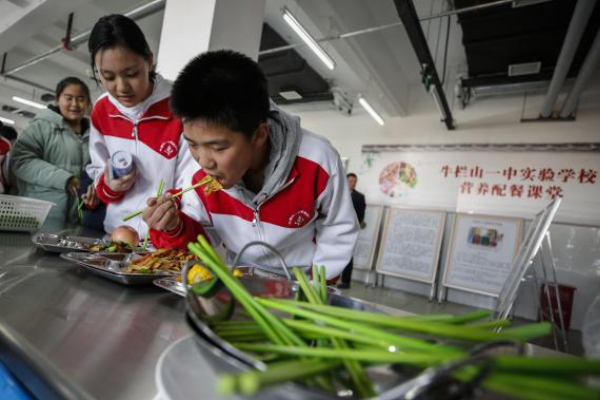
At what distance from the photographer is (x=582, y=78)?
4.09 m

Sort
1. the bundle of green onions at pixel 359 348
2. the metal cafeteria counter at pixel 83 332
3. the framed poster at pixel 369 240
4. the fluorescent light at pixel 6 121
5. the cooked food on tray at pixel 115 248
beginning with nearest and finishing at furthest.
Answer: the bundle of green onions at pixel 359 348
the metal cafeteria counter at pixel 83 332
the cooked food on tray at pixel 115 248
the framed poster at pixel 369 240
the fluorescent light at pixel 6 121

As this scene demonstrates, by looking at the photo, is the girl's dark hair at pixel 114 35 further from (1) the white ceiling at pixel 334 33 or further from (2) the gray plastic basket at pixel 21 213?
(1) the white ceiling at pixel 334 33

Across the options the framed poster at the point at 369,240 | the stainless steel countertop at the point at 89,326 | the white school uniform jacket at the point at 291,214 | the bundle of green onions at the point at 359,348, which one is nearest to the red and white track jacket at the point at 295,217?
the white school uniform jacket at the point at 291,214

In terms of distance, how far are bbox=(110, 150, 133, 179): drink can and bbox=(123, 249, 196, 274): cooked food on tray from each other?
1.60ft

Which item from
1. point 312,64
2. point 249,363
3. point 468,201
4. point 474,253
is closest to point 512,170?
point 468,201

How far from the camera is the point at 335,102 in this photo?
21.2 ft

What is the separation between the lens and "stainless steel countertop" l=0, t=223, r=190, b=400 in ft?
1.40

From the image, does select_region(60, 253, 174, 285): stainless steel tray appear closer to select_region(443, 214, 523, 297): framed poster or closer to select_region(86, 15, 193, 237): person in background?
select_region(86, 15, 193, 237): person in background

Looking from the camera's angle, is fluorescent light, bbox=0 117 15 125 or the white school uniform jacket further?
fluorescent light, bbox=0 117 15 125

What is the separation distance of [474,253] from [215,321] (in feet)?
18.7

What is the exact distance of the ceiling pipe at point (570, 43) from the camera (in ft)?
9.64

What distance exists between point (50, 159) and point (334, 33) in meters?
3.85

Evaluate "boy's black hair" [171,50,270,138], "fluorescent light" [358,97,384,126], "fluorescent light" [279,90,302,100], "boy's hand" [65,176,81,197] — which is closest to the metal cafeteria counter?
"boy's black hair" [171,50,270,138]

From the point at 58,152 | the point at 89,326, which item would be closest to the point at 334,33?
the point at 58,152
